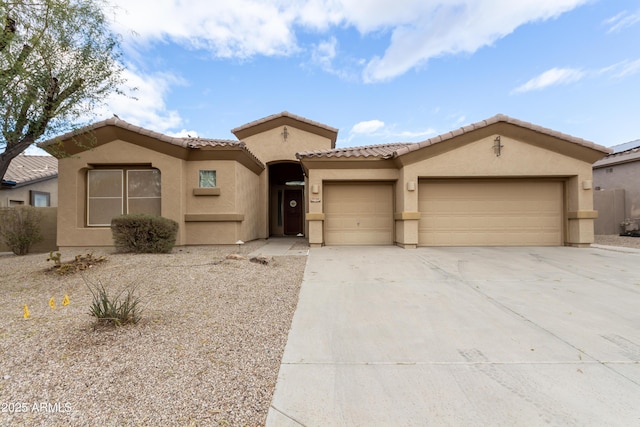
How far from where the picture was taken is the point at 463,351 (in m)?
3.18

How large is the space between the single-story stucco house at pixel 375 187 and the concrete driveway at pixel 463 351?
4150 millimetres

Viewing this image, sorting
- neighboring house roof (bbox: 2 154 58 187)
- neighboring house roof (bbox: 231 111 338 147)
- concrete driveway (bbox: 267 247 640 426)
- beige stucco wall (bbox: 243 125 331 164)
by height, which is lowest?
concrete driveway (bbox: 267 247 640 426)

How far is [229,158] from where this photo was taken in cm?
1097

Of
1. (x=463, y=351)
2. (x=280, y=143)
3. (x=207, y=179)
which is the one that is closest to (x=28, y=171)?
(x=207, y=179)

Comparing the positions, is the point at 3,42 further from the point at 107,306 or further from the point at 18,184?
the point at 18,184

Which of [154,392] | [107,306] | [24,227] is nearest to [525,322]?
[154,392]

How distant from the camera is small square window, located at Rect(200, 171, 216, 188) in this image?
11.0 m

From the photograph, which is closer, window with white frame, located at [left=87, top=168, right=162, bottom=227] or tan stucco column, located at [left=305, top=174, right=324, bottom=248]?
tan stucco column, located at [left=305, top=174, right=324, bottom=248]

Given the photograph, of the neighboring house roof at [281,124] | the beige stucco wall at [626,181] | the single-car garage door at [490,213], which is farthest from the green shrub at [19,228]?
the beige stucco wall at [626,181]

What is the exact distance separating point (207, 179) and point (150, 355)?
8.68 m

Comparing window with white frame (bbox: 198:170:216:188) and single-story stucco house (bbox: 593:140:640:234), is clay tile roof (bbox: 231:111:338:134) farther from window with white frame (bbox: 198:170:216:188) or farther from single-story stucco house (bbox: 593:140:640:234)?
single-story stucco house (bbox: 593:140:640:234)

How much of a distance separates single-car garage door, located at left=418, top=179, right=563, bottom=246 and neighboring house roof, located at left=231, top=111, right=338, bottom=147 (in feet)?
20.5

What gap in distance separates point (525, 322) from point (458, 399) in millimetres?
2098

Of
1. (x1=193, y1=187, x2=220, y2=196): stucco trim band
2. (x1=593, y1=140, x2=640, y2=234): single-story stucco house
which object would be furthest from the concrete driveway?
(x1=593, y1=140, x2=640, y2=234): single-story stucco house
